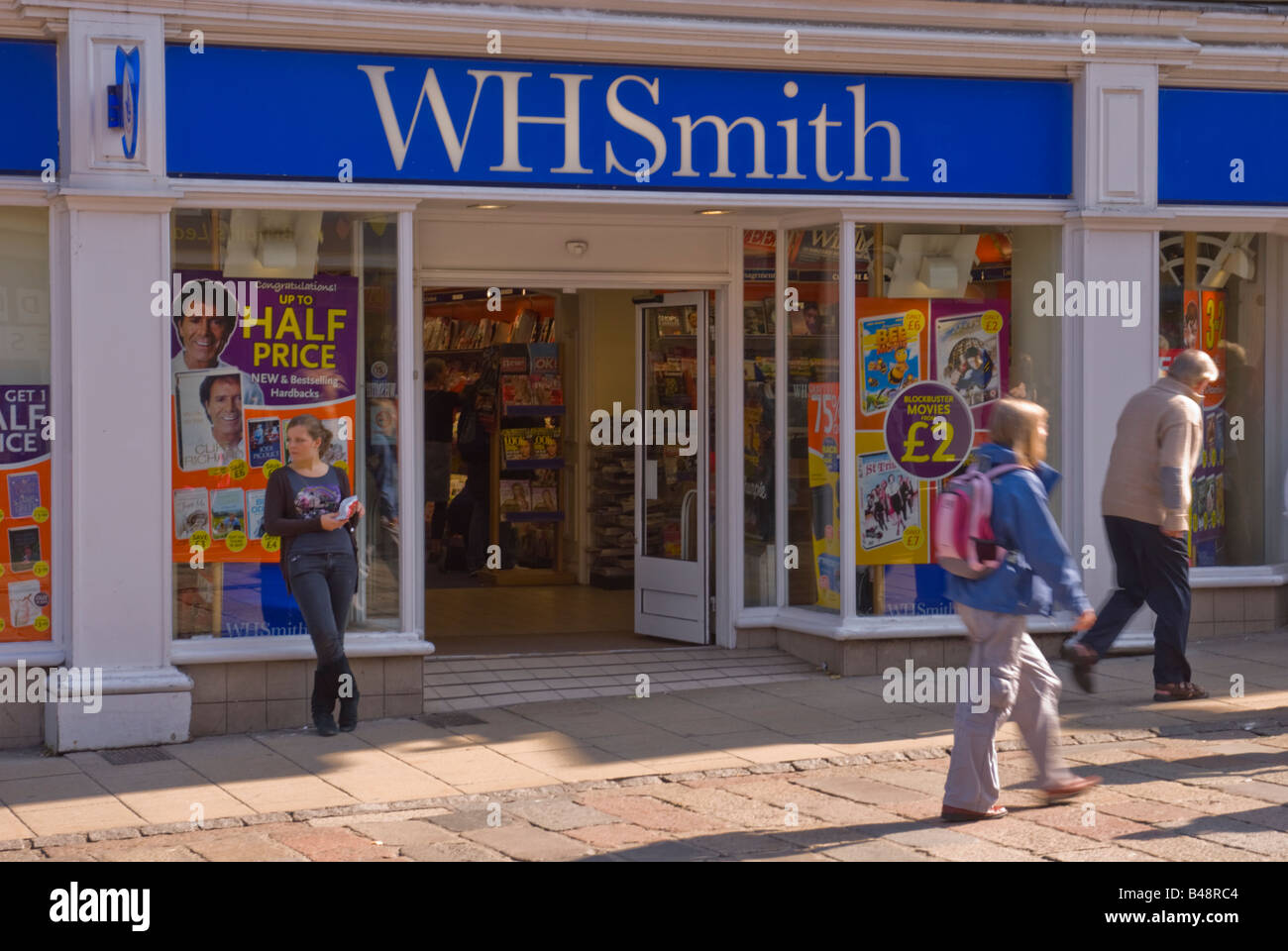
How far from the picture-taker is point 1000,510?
21.1 ft

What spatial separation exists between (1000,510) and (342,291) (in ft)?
14.4

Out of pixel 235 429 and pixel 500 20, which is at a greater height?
pixel 500 20

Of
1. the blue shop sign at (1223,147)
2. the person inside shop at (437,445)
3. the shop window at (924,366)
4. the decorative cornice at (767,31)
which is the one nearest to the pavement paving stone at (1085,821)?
the shop window at (924,366)

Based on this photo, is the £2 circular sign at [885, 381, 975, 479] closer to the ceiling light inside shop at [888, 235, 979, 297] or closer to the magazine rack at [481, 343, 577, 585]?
the ceiling light inside shop at [888, 235, 979, 297]

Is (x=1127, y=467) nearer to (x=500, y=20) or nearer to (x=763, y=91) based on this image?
(x=763, y=91)

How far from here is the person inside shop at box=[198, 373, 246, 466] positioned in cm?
886

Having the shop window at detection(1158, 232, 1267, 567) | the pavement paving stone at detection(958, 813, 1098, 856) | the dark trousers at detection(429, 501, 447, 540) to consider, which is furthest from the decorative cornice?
the dark trousers at detection(429, 501, 447, 540)

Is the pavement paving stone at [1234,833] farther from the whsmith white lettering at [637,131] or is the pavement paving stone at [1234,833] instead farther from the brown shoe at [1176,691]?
the whsmith white lettering at [637,131]

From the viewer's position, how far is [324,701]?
8.54 metres

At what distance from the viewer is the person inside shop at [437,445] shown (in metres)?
15.2

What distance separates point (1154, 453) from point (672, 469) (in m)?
3.63

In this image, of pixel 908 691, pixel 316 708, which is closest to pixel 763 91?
pixel 908 691

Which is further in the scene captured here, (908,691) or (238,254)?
(908,691)

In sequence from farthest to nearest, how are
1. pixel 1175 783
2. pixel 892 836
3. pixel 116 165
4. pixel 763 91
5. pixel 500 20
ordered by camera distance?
pixel 763 91 < pixel 500 20 < pixel 116 165 < pixel 1175 783 < pixel 892 836
